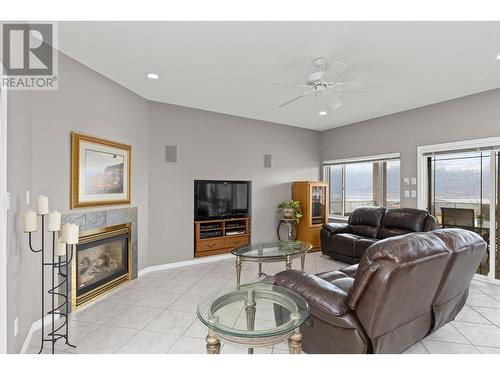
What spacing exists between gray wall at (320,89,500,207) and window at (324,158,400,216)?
0.95ft

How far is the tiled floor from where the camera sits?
7.41ft

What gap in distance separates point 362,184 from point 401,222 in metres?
1.80

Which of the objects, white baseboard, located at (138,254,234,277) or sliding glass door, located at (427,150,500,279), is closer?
sliding glass door, located at (427,150,500,279)

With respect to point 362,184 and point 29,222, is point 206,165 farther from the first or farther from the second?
point 362,184

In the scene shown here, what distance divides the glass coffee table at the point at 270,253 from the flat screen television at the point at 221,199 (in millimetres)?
1408

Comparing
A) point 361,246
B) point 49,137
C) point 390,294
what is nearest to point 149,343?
point 390,294

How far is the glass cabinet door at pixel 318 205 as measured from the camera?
19.0 feet

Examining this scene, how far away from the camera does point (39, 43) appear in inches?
100

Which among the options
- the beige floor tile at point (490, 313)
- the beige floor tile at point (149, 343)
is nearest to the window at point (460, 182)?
the beige floor tile at point (490, 313)

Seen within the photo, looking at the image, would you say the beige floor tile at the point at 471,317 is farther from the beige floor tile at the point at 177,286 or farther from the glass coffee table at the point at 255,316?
the beige floor tile at the point at 177,286

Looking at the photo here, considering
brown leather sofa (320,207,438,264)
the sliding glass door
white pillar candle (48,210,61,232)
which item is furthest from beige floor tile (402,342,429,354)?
white pillar candle (48,210,61,232)

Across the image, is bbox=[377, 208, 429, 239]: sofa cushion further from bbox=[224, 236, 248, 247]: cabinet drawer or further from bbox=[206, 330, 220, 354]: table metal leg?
bbox=[206, 330, 220, 354]: table metal leg

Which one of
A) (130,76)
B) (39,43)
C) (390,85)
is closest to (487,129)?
(390,85)
